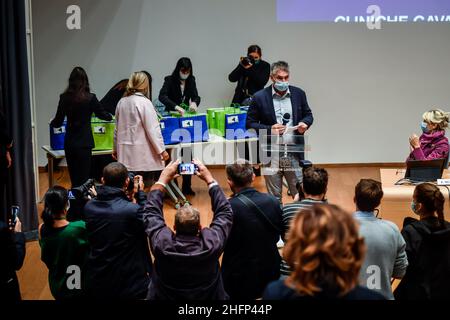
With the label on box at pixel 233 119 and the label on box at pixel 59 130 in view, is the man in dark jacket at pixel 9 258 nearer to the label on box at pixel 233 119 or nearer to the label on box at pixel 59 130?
the label on box at pixel 59 130

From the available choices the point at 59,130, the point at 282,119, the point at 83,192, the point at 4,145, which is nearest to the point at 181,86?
the point at 59,130

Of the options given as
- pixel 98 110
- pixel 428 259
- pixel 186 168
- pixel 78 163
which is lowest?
pixel 428 259

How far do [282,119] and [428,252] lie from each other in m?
2.46

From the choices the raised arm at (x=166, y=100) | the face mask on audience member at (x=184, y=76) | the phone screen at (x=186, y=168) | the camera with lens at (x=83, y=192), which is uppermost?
the face mask on audience member at (x=184, y=76)

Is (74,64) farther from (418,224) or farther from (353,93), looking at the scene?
(418,224)

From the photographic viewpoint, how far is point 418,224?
3.70 m

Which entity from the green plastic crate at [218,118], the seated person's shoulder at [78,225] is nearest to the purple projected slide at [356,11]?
the green plastic crate at [218,118]

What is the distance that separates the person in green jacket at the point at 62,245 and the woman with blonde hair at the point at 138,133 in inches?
89.2

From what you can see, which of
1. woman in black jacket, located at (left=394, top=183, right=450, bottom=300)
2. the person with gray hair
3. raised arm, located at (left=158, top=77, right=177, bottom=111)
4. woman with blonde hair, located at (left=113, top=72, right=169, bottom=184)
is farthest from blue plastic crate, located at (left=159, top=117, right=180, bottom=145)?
woman in black jacket, located at (left=394, top=183, right=450, bottom=300)

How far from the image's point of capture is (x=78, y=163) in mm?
6551

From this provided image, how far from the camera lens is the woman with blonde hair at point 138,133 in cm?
608

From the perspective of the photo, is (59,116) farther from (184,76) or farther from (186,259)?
(186,259)
